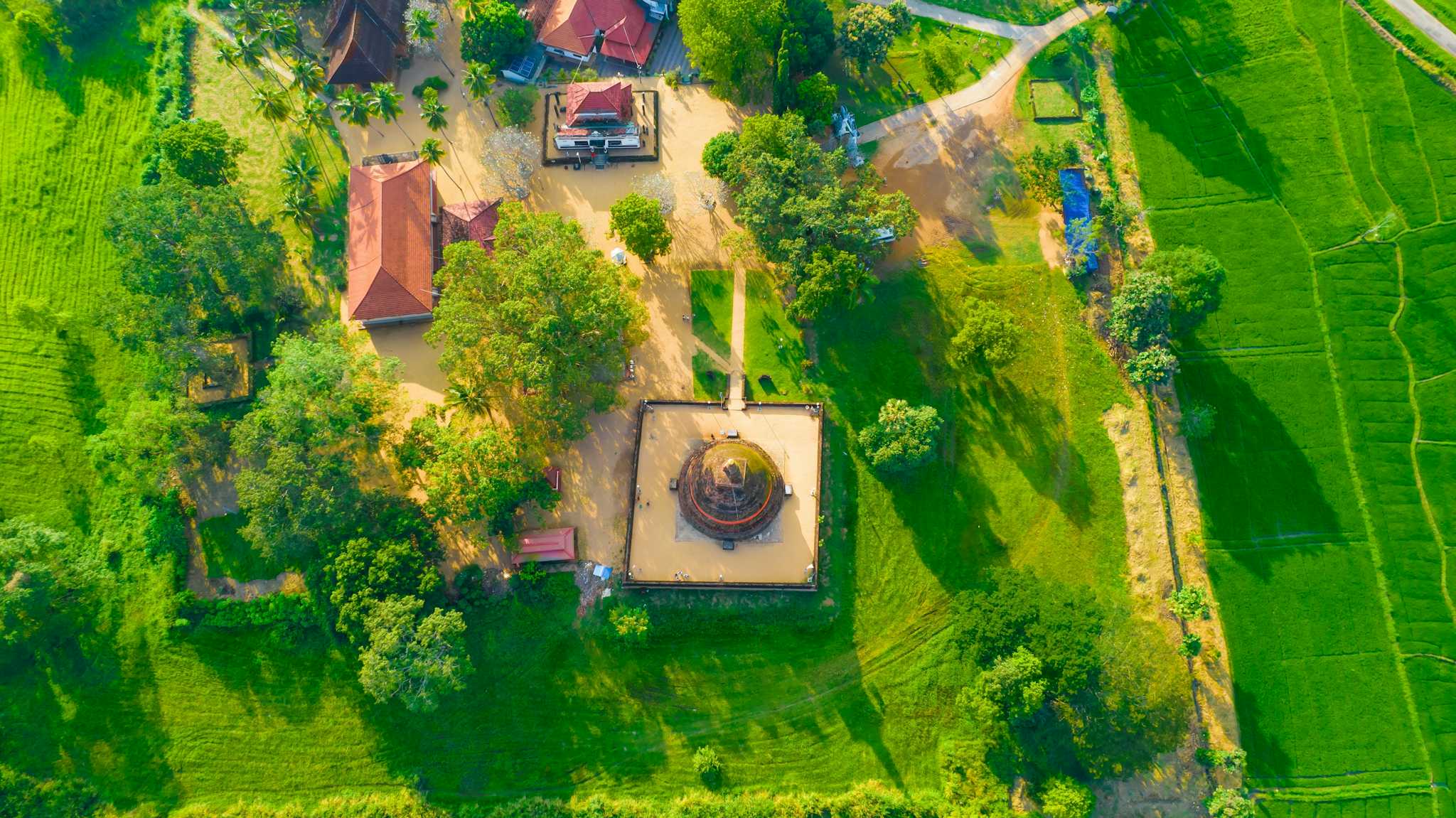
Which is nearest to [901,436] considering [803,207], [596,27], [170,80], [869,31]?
[803,207]

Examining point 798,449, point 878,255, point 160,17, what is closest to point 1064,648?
point 798,449

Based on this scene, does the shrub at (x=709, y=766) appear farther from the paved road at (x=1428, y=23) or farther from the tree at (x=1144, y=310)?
the paved road at (x=1428, y=23)

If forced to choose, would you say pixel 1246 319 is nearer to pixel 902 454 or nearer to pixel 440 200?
pixel 902 454

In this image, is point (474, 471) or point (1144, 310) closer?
point (474, 471)

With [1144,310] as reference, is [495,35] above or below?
above

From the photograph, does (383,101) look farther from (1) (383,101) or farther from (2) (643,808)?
(2) (643,808)

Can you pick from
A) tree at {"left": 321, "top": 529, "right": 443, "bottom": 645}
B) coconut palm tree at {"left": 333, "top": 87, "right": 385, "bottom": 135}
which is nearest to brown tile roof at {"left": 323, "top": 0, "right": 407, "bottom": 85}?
coconut palm tree at {"left": 333, "top": 87, "right": 385, "bottom": 135}

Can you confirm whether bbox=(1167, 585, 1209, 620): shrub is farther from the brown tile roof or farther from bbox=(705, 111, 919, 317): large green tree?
the brown tile roof
